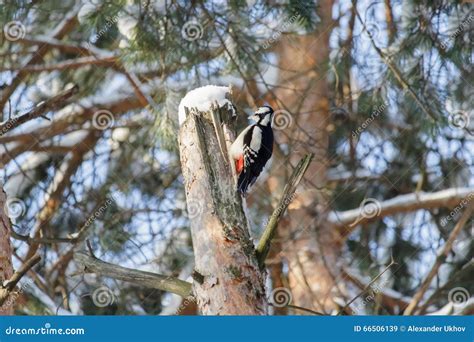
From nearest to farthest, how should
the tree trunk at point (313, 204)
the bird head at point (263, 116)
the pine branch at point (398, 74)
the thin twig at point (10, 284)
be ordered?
1. the thin twig at point (10, 284)
2. the bird head at point (263, 116)
3. the pine branch at point (398, 74)
4. the tree trunk at point (313, 204)

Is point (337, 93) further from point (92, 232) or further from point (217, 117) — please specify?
point (217, 117)

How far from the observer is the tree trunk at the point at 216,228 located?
255cm

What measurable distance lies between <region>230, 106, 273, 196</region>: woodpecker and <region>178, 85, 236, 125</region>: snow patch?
0.51ft

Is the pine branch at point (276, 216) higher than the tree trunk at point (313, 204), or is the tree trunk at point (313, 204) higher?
the tree trunk at point (313, 204)

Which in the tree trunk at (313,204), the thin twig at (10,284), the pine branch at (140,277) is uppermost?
the tree trunk at (313,204)

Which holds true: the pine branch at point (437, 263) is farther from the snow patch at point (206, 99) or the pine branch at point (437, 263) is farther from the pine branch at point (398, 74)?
the snow patch at point (206, 99)

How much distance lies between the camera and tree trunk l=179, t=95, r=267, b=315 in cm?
255

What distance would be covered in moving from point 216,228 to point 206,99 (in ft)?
1.83

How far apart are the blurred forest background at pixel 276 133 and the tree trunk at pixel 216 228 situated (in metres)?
1.47

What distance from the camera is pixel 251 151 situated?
3.13m

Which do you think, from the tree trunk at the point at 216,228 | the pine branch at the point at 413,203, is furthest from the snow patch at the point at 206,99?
the pine branch at the point at 413,203

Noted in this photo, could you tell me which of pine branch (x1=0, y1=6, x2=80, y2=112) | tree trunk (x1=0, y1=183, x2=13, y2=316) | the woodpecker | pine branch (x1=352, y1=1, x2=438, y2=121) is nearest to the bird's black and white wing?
the woodpecker

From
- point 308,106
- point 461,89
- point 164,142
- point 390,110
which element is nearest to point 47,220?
point 164,142

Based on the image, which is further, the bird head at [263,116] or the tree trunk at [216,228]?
the bird head at [263,116]
